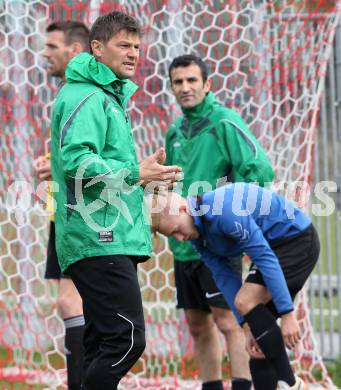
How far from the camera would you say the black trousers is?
3445 millimetres

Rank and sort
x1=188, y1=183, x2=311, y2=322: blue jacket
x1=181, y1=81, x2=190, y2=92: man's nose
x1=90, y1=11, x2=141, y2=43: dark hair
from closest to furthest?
x1=90, y1=11, x2=141, y2=43: dark hair < x1=188, y1=183, x2=311, y2=322: blue jacket < x1=181, y1=81, x2=190, y2=92: man's nose

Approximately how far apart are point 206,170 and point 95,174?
1634 mm

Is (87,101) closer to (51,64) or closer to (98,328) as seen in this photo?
(98,328)

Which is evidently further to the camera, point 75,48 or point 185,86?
point 185,86

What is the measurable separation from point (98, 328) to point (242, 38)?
113 inches

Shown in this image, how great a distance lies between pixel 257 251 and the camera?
4219 mm

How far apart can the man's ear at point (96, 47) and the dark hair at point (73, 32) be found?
45.7 inches

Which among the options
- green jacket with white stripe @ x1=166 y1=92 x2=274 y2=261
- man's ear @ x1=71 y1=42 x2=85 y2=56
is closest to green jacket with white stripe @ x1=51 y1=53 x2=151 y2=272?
man's ear @ x1=71 y1=42 x2=85 y2=56

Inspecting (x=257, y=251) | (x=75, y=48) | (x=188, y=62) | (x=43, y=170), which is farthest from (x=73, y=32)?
(x=257, y=251)

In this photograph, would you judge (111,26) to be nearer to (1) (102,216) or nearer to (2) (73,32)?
(1) (102,216)

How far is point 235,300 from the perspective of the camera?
4.34 m

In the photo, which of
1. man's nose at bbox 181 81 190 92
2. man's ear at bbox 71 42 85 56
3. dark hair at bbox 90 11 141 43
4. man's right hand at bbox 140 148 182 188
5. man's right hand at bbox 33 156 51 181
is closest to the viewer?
man's right hand at bbox 140 148 182 188

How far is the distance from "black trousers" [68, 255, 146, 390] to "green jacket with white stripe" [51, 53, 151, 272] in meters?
0.06

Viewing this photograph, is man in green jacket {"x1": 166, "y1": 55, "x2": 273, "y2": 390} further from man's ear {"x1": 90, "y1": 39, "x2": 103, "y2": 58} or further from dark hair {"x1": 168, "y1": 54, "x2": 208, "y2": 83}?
man's ear {"x1": 90, "y1": 39, "x2": 103, "y2": 58}
